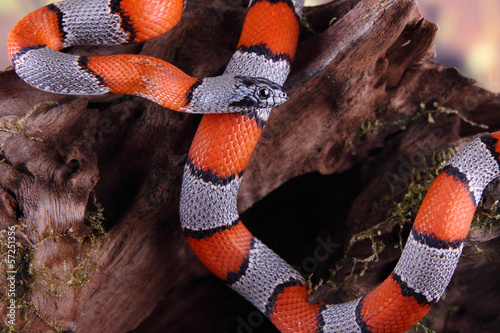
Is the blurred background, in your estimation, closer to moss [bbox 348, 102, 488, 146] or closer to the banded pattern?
moss [bbox 348, 102, 488, 146]

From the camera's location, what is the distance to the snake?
1905 millimetres

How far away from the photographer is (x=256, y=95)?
1.99 metres

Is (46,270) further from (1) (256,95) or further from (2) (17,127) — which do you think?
(1) (256,95)

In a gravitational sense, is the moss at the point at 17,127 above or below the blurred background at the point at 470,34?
below

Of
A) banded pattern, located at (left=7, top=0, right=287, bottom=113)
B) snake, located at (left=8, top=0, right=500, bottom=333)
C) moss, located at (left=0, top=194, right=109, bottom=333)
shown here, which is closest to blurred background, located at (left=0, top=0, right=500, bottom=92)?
snake, located at (left=8, top=0, right=500, bottom=333)

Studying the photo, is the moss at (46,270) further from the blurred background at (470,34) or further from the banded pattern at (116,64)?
the blurred background at (470,34)

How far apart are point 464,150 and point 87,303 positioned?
2.22m

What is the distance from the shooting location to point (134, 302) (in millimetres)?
2412

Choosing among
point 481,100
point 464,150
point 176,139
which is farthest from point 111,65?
point 481,100

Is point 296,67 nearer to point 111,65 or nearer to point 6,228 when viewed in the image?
point 111,65

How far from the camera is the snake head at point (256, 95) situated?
1989 millimetres

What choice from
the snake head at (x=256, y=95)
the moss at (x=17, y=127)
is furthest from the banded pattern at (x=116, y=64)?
the moss at (x=17, y=127)

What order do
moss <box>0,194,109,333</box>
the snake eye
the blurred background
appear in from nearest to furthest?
moss <box>0,194,109,333</box> → the snake eye → the blurred background

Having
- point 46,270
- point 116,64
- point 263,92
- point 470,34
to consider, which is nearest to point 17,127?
point 116,64
